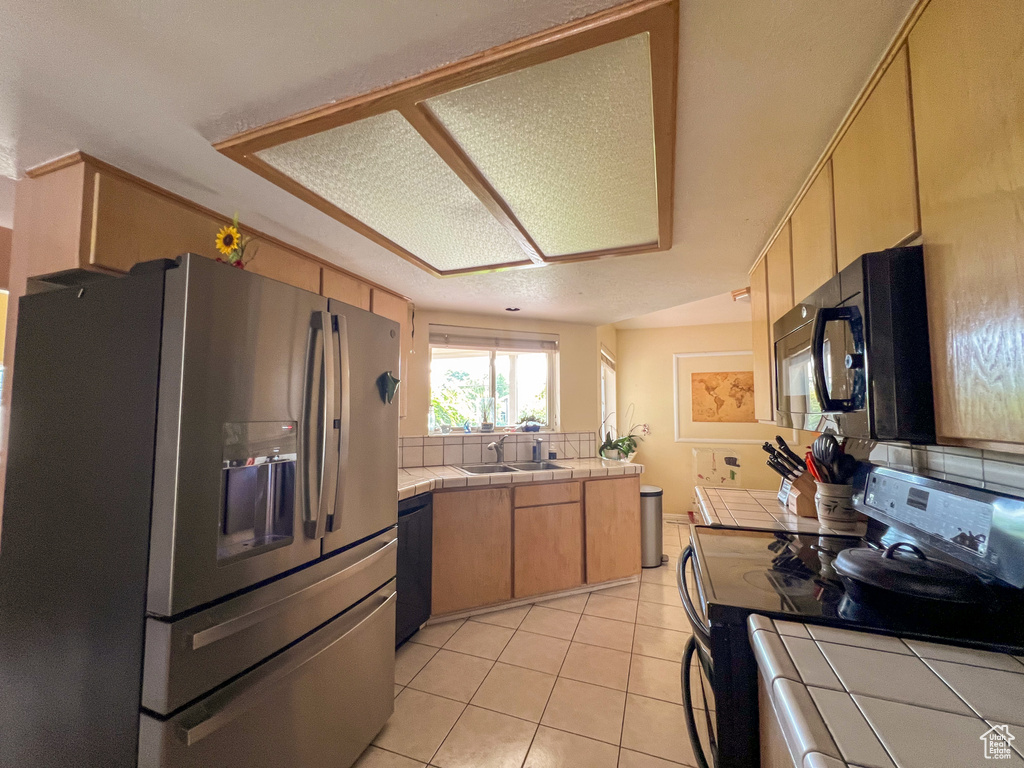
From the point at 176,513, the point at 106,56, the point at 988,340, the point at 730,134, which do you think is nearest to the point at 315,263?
the point at 106,56

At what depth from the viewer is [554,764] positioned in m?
1.52

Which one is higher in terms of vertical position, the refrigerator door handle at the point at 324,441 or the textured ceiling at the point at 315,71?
the textured ceiling at the point at 315,71

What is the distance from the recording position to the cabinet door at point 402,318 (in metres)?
2.67

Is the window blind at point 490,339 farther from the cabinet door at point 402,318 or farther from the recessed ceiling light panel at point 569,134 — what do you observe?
the recessed ceiling light panel at point 569,134

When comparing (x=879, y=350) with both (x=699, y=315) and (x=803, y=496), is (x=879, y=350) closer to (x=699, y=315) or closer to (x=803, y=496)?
(x=803, y=496)

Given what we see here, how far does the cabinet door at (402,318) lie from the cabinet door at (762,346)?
81.2 inches

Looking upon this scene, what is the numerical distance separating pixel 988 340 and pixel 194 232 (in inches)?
88.3

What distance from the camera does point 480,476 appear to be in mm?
2686

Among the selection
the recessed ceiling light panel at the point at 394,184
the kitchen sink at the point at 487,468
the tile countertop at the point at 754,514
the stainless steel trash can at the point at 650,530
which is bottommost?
the stainless steel trash can at the point at 650,530

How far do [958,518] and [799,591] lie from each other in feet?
1.29

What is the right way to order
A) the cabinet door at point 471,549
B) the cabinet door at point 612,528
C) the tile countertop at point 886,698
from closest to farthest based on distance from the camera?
1. the tile countertop at point 886,698
2. the cabinet door at point 471,549
3. the cabinet door at point 612,528

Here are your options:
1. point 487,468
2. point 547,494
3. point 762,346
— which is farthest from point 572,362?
point 762,346

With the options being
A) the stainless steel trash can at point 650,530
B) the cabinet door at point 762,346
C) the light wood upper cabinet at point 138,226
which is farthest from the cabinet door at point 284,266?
the stainless steel trash can at point 650,530

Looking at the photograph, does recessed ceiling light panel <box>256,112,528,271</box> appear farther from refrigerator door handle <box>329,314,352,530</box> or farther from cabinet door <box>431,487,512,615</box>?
cabinet door <box>431,487,512,615</box>
